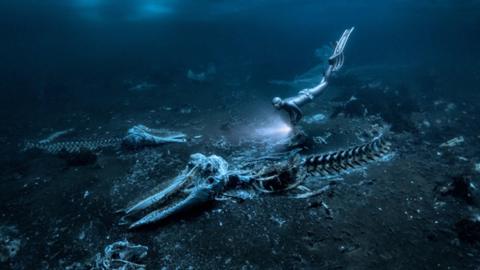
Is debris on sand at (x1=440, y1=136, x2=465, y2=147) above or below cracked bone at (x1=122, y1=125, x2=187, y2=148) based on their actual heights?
above

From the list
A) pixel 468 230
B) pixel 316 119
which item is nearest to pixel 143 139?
pixel 316 119

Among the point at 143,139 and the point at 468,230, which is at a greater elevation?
the point at 468,230

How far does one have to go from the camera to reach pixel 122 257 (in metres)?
4.02

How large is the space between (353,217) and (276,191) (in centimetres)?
141

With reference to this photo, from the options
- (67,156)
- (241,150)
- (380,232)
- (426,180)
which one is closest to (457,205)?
(426,180)

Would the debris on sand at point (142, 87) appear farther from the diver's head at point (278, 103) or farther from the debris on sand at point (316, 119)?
the diver's head at point (278, 103)

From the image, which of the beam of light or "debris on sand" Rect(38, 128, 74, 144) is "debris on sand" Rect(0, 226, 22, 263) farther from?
the beam of light

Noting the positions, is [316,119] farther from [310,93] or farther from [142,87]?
[142,87]

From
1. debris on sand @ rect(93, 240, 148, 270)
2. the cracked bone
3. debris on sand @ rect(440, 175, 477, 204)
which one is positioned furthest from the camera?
the cracked bone

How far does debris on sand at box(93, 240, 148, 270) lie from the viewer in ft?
12.8

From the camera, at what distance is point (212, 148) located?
305 inches

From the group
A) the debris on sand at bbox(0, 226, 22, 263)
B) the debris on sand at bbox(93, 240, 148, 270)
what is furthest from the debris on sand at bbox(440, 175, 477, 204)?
the debris on sand at bbox(0, 226, 22, 263)

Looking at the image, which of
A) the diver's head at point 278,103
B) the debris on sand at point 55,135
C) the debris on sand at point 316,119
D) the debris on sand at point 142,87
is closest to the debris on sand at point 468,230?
the diver's head at point 278,103

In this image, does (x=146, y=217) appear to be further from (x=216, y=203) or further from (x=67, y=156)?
(x=67, y=156)
